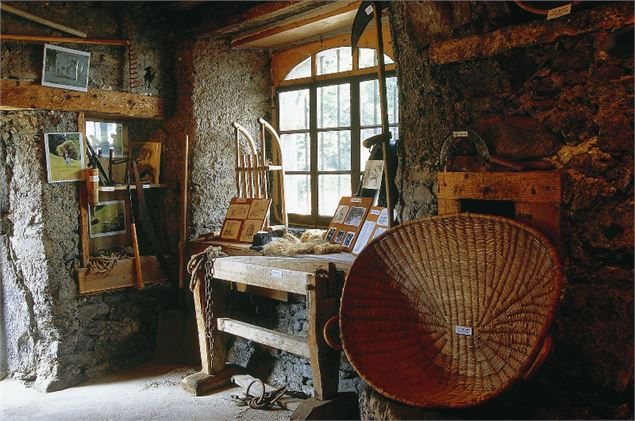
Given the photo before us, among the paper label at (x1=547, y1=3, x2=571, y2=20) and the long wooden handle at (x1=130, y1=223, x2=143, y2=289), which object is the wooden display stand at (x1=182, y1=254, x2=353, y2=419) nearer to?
the long wooden handle at (x1=130, y1=223, x2=143, y2=289)

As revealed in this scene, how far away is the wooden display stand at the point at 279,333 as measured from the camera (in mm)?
2770

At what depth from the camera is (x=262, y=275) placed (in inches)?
122

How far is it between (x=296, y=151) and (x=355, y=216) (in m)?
1.21

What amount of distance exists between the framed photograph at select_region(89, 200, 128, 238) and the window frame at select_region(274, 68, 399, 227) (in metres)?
1.31

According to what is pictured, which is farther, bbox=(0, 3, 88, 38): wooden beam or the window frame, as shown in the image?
the window frame

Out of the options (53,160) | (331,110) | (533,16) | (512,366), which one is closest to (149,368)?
(53,160)

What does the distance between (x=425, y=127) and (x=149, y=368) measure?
284 centimetres

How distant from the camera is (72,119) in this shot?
12.1 feet

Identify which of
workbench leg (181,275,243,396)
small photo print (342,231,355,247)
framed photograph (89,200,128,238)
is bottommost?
workbench leg (181,275,243,396)

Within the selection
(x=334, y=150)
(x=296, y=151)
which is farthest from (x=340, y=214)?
(x=296, y=151)

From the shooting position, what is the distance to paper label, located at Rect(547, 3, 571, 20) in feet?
6.07

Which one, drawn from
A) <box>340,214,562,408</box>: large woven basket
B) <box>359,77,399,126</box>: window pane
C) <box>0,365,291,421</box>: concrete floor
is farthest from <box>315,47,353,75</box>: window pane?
<box>0,365,291,421</box>: concrete floor

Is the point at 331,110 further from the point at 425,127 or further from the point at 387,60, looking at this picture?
the point at 425,127

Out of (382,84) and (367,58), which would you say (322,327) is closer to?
(382,84)
